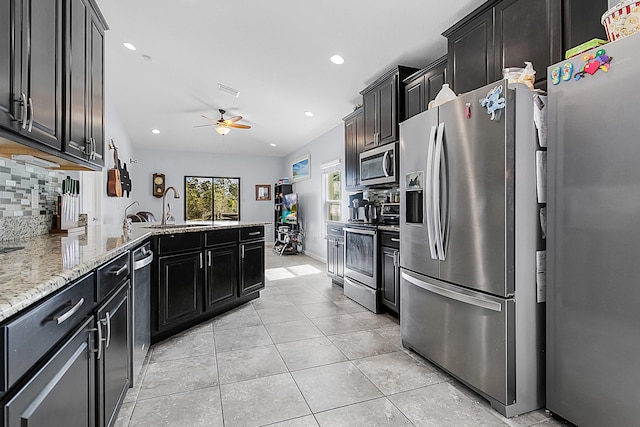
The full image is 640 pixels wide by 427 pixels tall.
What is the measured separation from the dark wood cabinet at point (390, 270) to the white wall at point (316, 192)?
255 cm

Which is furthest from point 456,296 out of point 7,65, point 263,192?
point 263,192

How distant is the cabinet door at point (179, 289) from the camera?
2609mm

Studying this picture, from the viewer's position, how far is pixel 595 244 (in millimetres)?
1511

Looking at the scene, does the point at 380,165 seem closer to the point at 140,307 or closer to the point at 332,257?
the point at 332,257

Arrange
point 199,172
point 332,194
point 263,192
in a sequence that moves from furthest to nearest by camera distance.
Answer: point 263,192
point 199,172
point 332,194

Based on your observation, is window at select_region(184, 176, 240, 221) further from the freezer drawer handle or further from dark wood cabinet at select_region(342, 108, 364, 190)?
the freezer drawer handle

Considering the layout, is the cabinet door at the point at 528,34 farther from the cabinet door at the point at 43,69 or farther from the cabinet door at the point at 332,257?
the cabinet door at the point at 332,257

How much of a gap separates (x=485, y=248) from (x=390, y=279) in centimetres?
157

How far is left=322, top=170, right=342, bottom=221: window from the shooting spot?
6.52m

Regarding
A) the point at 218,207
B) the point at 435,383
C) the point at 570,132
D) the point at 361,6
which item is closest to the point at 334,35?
the point at 361,6

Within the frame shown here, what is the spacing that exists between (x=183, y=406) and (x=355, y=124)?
3.88 metres

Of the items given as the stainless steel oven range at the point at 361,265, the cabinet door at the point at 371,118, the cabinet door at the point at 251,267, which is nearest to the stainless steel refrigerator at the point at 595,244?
the stainless steel oven range at the point at 361,265

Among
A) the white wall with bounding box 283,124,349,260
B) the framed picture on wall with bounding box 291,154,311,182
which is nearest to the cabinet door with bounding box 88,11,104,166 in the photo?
the white wall with bounding box 283,124,349,260

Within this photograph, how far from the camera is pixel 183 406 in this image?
1853 millimetres
